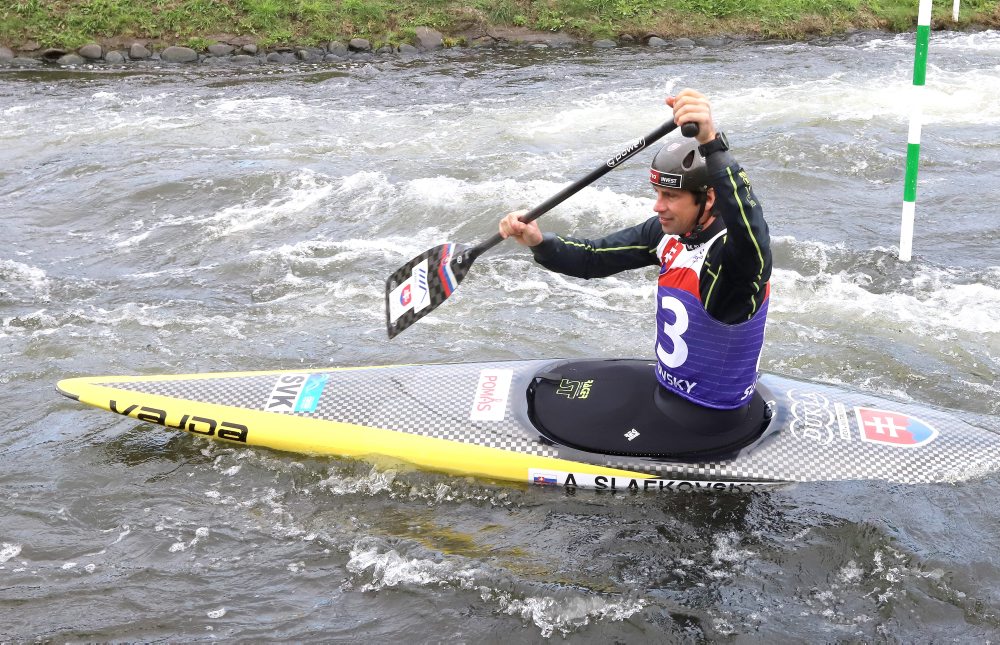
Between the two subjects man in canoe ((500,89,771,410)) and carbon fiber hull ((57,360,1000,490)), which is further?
carbon fiber hull ((57,360,1000,490))

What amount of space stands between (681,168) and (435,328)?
298cm

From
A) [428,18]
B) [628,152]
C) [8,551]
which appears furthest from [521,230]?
[428,18]

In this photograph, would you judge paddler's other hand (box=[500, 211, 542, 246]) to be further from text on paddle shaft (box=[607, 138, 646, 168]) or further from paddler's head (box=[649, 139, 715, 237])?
paddler's head (box=[649, 139, 715, 237])

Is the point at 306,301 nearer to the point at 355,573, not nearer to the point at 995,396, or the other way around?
the point at 355,573

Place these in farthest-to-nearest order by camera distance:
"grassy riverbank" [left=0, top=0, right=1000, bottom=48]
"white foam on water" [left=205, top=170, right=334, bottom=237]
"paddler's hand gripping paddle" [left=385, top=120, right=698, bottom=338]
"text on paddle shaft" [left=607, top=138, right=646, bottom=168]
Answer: "grassy riverbank" [left=0, top=0, right=1000, bottom=48] → "white foam on water" [left=205, top=170, right=334, bottom=237] → "paddler's hand gripping paddle" [left=385, top=120, right=698, bottom=338] → "text on paddle shaft" [left=607, top=138, right=646, bottom=168]

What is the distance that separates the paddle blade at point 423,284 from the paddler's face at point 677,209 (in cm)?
117

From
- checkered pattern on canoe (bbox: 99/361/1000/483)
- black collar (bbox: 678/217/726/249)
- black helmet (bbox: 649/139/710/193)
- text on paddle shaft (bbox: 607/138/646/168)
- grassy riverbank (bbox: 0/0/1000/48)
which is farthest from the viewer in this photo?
grassy riverbank (bbox: 0/0/1000/48)

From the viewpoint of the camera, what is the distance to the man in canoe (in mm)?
2891

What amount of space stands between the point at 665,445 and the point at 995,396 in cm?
217

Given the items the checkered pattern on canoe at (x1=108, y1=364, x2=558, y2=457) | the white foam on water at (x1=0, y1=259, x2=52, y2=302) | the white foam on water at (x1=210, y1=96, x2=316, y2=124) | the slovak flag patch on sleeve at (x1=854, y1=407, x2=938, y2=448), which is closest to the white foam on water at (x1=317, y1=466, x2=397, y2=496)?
the checkered pattern on canoe at (x1=108, y1=364, x2=558, y2=457)

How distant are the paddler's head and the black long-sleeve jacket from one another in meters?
0.05

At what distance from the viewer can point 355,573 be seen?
349 centimetres

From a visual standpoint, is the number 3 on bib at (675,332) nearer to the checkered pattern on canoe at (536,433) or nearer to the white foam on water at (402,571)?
the checkered pattern on canoe at (536,433)

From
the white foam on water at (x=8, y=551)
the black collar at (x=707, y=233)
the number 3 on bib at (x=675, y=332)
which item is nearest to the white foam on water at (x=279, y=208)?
the white foam on water at (x=8, y=551)
